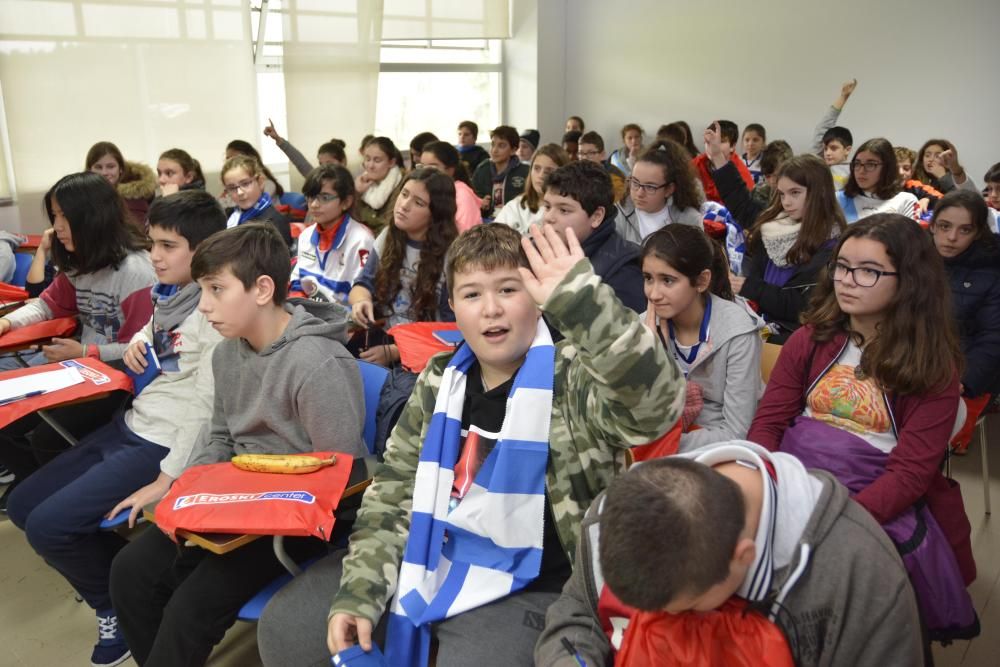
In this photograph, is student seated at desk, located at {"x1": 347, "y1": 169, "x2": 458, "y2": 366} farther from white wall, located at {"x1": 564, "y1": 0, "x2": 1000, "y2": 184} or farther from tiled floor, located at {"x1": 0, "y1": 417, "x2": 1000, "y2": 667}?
white wall, located at {"x1": 564, "y1": 0, "x2": 1000, "y2": 184}

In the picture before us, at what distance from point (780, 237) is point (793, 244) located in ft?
0.25

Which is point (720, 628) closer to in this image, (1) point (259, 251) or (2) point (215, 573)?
(2) point (215, 573)

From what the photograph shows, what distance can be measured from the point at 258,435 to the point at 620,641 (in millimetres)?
1189

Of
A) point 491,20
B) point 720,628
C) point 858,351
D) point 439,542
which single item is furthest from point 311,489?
point 491,20

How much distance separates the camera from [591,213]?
2.91 metres

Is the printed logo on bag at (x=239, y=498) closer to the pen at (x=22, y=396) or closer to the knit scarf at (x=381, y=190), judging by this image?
the pen at (x=22, y=396)

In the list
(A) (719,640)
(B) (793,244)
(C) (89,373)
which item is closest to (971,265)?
(B) (793,244)

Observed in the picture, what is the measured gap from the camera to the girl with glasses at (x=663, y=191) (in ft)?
11.3

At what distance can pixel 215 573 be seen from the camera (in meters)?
1.70

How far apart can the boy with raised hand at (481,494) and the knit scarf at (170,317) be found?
1.10 meters

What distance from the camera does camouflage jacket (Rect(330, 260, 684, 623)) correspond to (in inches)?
44.5

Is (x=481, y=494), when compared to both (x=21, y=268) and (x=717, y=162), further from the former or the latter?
(x=21, y=268)

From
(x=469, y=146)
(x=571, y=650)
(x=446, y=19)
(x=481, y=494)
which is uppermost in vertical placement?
(x=446, y=19)

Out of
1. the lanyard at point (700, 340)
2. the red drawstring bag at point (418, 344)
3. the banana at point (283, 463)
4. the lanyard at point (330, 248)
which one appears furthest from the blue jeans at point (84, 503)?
the lanyard at point (700, 340)
